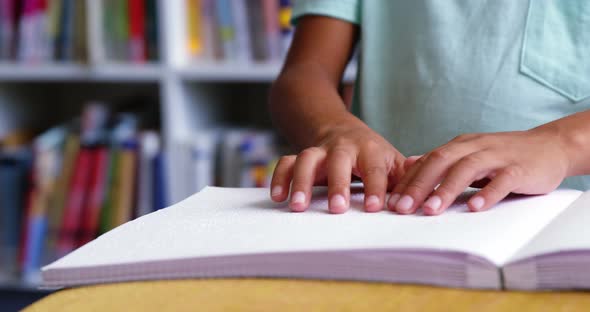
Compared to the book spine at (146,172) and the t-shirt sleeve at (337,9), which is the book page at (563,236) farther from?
the book spine at (146,172)

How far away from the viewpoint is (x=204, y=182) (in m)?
1.85

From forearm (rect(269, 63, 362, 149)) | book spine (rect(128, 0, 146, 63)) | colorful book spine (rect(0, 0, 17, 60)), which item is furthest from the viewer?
colorful book spine (rect(0, 0, 17, 60))

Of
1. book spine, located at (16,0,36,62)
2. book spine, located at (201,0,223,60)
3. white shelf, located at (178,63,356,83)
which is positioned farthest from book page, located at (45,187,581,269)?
book spine, located at (16,0,36,62)

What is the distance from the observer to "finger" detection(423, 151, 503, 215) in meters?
0.59

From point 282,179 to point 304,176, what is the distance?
0.09 feet

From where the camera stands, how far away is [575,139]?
2.32 feet

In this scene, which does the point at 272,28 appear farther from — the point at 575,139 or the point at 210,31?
the point at 575,139

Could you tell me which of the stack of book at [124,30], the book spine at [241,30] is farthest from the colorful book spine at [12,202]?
the book spine at [241,30]

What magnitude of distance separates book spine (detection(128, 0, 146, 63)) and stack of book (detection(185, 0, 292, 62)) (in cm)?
11

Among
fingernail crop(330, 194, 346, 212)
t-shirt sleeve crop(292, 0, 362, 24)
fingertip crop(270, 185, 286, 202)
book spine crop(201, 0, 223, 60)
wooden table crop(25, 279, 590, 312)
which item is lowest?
wooden table crop(25, 279, 590, 312)

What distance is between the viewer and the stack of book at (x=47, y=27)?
6.36 feet

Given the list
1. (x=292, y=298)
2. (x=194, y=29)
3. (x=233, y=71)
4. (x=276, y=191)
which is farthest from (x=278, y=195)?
(x=194, y=29)

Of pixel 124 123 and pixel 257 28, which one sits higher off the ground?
pixel 257 28

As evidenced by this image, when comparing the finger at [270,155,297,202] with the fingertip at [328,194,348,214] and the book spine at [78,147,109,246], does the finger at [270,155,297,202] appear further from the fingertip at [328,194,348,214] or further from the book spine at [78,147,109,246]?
the book spine at [78,147,109,246]
